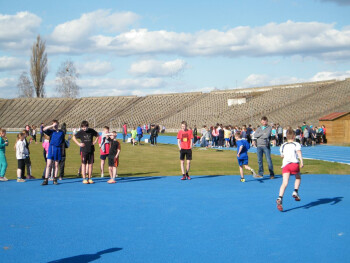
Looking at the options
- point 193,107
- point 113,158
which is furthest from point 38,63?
point 113,158

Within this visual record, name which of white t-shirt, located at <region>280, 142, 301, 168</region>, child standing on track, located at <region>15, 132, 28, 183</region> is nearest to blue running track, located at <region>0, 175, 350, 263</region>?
white t-shirt, located at <region>280, 142, 301, 168</region>

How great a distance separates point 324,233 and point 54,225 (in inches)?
180

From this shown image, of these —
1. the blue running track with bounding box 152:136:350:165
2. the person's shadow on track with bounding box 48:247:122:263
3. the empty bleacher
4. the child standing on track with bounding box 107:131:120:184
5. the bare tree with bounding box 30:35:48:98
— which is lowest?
the person's shadow on track with bounding box 48:247:122:263

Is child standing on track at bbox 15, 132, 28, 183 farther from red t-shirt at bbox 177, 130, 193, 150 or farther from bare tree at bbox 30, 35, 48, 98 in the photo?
bare tree at bbox 30, 35, 48, 98

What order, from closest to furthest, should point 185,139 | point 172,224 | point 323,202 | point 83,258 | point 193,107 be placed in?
point 83,258 → point 172,224 → point 323,202 → point 185,139 → point 193,107

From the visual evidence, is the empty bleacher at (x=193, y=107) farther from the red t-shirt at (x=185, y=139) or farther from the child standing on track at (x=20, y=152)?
the child standing on track at (x=20, y=152)

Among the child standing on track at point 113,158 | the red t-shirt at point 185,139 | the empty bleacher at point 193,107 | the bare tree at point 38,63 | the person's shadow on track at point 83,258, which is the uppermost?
the bare tree at point 38,63

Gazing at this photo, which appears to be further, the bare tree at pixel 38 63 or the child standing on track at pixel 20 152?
the bare tree at pixel 38 63

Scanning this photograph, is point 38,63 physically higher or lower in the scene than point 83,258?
higher

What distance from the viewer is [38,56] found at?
3066 inches

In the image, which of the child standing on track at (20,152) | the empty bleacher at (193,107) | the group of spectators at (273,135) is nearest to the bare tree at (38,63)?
the empty bleacher at (193,107)

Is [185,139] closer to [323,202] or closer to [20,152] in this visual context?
[20,152]

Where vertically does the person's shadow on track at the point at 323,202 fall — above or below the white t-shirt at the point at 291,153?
below

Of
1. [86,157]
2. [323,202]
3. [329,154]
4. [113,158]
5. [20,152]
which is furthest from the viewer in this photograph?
[329,154]
